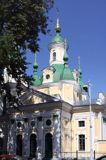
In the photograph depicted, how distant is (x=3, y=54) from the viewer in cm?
3044

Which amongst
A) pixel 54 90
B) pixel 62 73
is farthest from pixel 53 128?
pixel 62 73

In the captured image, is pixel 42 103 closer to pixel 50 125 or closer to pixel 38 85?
pixel 50 125

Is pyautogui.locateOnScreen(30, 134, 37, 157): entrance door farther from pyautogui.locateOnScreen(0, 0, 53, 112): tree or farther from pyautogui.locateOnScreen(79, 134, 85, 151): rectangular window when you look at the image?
pyautogui.locateOnScreen(0, 0, 53, 112): tree

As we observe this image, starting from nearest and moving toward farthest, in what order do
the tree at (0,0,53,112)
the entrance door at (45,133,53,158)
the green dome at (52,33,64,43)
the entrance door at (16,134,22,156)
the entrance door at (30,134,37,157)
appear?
the tree at (0,0,53,112)
the entrance door at (45,133,53,158)
the entrance door at (30,134,37,157)
the entrance door at (16,134,22,156)
the green dome at (52,33,64,43)

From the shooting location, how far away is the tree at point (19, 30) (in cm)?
3124

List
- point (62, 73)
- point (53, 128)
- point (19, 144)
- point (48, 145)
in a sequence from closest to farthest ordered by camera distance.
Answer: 1. point (53, 128)
2. point (48, 145)
3. point (19, 144)
4. point (62, 73)

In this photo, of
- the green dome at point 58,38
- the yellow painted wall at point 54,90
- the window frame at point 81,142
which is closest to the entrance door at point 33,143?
the window frame at point 81,142

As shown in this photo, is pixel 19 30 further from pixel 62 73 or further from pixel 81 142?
pixel 62 73

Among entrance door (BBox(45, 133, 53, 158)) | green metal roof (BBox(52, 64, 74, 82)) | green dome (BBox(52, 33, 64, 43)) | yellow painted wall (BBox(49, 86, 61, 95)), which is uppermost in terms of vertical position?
green dome (BBox(52, 33, 64, 43))

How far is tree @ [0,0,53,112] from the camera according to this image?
3124 cm

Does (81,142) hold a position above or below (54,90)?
below

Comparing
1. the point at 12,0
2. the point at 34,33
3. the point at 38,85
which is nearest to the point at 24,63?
the point at 34,33

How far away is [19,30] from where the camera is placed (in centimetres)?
3275

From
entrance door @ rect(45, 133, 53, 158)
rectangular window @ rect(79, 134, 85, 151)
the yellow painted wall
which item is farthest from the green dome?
entrance door @ rect(45, 133, 53, 158)
